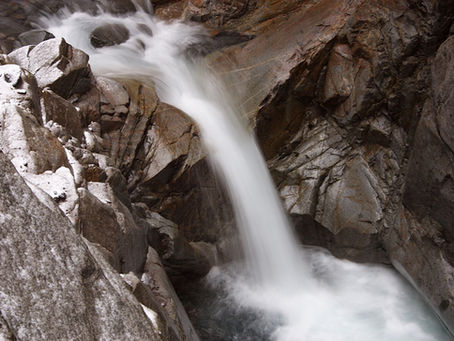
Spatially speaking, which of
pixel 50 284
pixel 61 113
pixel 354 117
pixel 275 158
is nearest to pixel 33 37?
pixel 61 113

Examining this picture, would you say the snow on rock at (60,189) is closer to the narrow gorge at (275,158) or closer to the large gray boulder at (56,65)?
the narrow gorge at (275,158)

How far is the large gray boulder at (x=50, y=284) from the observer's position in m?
2.68

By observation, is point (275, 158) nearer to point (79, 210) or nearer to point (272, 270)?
point (272, 270)

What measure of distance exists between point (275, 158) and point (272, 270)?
112 inches

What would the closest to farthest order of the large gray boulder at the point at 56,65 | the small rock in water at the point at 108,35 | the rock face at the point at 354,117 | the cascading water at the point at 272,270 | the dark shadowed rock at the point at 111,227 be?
1. the dark shadowed rock at the point at 111,227
2. the large gray boulder at the point at 56,65
3. the cascading water at the point at 272,270
4. the rock face at the point at 354,117
5. the small rock in water at the point at 108,35

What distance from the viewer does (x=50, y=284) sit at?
2943 mm

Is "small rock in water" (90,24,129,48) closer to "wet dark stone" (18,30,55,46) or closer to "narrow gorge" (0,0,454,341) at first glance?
"narrow gorge" (0,0,454,341)

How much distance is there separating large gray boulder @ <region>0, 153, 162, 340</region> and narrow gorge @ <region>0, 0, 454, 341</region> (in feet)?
4.80

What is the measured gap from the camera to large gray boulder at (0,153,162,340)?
2.68m

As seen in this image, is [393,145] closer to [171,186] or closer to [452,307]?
[452,307]

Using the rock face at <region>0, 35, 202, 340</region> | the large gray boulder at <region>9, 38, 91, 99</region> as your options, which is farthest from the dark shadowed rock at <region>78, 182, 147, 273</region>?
the large gray boulder at <region>9, 38, 91, 99</region>

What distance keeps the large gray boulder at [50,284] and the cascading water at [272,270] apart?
491cm

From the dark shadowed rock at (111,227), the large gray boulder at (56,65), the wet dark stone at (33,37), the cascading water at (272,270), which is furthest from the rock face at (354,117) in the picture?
the dark shadowed rock at (111,227)

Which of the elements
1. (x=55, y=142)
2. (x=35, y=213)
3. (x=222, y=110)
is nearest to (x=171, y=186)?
(x=222, y=110)
